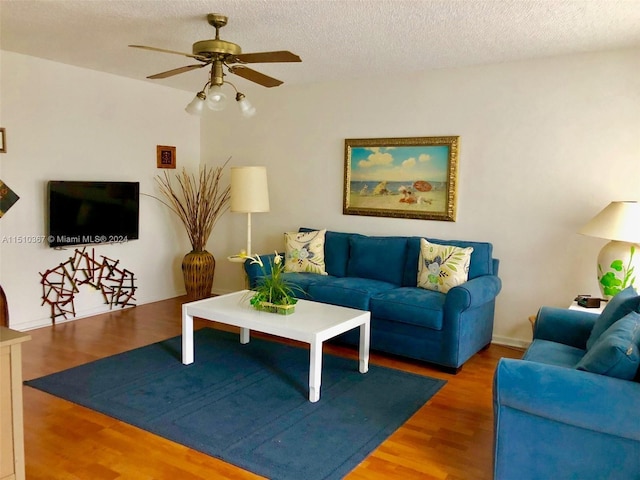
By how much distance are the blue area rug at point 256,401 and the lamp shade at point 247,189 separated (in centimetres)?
142

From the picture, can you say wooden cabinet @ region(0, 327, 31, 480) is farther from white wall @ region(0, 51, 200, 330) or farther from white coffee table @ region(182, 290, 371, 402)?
white wall @ region(0, 51, 200, 330)

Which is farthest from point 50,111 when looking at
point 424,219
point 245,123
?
point 424,219

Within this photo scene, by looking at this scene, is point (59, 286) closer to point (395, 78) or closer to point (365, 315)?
point (365, 315)

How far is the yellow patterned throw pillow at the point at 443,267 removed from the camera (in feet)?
13.6

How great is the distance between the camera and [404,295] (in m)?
4.03

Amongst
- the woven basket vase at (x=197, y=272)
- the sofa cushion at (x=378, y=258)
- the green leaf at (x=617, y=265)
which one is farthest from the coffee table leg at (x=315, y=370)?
the woven basket vase at (x=197, y=272)

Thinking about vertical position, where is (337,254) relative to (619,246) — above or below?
below

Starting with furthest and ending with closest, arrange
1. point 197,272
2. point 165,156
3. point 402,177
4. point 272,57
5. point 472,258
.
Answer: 1. point 165,156
2. point 197,272
3. point 402,177
4. point 472,258
5. point 272,57

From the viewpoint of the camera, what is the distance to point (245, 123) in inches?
232

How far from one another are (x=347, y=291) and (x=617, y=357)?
2.30 metres

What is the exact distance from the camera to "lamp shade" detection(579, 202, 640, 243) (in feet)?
11.3

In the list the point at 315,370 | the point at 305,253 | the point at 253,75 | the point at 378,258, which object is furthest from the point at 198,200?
the point at 315,370

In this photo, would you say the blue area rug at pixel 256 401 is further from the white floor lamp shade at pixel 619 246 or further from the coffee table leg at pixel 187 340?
the white floor lamp shade at pixel 619 246

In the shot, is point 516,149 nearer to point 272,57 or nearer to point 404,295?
point 404,295
